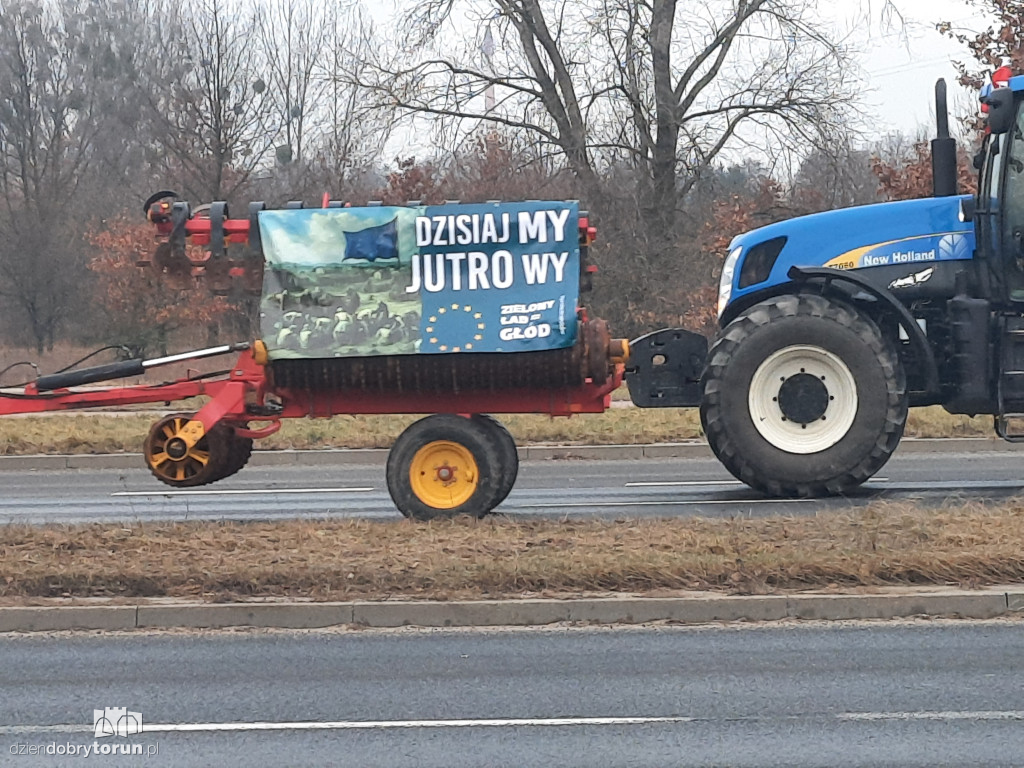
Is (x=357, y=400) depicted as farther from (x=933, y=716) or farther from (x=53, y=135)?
(x=53, y=135)

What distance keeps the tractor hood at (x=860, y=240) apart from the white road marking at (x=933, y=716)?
6.19 m

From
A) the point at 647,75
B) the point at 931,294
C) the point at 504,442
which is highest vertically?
the point at 647,75

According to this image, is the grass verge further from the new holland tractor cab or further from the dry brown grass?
the dry brown grass

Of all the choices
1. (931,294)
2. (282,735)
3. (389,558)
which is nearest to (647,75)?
(931,294)

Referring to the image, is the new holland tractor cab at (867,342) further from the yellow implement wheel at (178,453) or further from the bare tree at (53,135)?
the bare tree at (53,135)

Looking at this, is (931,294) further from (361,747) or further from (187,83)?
(187,83)

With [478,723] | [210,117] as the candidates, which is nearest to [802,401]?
[478,723]

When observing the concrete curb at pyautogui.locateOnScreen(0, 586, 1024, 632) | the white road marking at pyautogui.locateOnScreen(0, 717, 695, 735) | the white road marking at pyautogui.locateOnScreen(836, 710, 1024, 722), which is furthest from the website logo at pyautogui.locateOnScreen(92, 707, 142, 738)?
the white road marking at pyautogui.locateOnScreen(836, 710, 1024, 722)

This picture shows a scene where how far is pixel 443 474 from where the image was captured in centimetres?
1081

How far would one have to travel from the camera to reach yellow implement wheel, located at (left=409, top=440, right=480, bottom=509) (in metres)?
10.8

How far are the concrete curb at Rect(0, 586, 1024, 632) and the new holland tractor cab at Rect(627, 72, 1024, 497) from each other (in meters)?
3.64

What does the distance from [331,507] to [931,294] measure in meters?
5.22

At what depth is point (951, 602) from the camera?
795cm

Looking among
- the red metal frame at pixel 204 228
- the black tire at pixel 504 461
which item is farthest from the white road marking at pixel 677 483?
the red metal frame at pixel 204 228
